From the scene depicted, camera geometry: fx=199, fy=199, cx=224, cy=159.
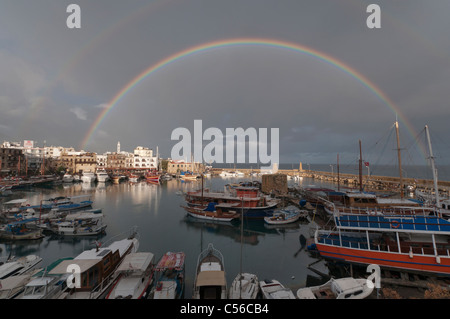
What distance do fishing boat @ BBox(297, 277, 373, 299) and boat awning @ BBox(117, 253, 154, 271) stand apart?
31.2 ft

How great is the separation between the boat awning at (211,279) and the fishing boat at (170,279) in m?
1.98

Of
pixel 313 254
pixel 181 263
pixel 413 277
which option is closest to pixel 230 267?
pixel 181 263

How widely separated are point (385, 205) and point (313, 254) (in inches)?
496

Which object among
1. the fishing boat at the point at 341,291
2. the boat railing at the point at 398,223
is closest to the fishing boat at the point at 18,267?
the fishing boat at the point at 341,291

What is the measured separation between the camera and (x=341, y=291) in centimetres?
1127

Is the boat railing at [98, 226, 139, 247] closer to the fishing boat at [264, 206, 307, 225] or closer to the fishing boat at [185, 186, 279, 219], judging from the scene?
the fishing boat at [185, 186, 279, 219]

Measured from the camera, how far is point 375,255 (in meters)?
Answer: 14.8

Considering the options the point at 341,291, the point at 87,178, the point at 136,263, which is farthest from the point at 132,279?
the point at 87,178

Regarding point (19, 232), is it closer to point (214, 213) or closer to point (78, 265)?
point (78, 265)

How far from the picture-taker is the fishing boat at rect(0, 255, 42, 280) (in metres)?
14.2

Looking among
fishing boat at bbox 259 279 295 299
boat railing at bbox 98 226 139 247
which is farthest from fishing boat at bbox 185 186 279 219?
fishing boat at bbox 259 279 295 299

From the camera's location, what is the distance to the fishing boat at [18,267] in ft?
46.5

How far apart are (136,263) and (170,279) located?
2426mm

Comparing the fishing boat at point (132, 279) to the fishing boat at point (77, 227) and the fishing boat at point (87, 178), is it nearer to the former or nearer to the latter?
the fishing boat at point (77, 227)
